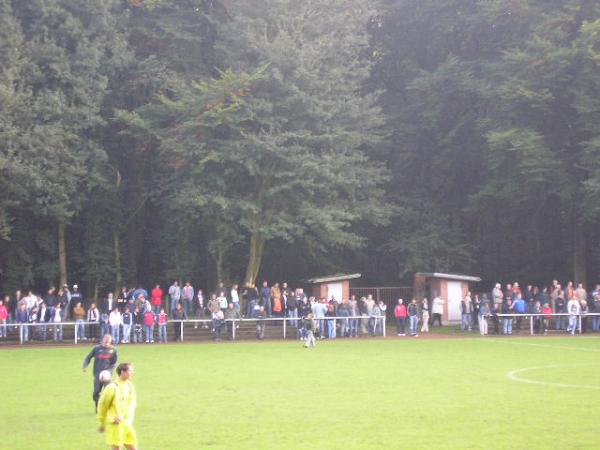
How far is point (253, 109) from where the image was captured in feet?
155

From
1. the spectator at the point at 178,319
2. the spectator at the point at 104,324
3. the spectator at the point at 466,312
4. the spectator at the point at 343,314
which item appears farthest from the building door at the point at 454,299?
the spectator at the point at 104,324

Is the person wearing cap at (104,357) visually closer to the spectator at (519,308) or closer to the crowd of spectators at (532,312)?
the crowd of spectators at (532,312)

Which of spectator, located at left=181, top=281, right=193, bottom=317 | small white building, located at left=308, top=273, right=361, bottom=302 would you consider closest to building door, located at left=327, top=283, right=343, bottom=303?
small white building, located at left=308, top=273, right=361, bottom=302

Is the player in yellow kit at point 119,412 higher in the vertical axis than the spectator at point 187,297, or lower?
lower

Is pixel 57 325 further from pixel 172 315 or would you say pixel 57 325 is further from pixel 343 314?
pixel 343 314

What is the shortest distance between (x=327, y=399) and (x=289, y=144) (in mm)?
30134

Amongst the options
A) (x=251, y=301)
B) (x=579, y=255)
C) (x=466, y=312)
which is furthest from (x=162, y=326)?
(x=579, y=255)

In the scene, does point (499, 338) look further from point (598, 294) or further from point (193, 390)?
point (193, 390)

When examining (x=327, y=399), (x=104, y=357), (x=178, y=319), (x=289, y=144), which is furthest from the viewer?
(x=289, y=144)

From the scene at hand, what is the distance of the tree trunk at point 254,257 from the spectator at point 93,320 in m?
9.99

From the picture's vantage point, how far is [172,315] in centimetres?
4328

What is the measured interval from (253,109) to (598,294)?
62.2ft

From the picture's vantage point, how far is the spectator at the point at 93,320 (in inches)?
1545

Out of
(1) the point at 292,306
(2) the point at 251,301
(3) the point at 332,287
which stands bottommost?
(1) the point at 292,306
